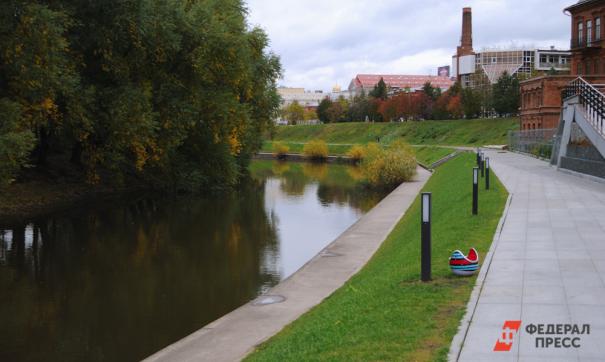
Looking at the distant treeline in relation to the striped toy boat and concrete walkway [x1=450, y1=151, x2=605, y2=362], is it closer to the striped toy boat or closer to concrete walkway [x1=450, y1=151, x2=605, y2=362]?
concrete walkway [x1=450, y1=151, x2=605, y2=362]

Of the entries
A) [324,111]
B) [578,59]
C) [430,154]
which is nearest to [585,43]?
[578,59]

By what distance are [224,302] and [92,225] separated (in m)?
11.6

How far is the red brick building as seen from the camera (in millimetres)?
43469

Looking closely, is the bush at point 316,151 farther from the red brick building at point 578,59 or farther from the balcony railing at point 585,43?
the balcony railing at point 585,43

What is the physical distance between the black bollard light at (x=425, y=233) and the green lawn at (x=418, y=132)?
5771cm

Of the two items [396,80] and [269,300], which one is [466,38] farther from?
[269,300]

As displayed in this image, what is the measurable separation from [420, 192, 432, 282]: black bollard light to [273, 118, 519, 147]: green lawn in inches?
2272

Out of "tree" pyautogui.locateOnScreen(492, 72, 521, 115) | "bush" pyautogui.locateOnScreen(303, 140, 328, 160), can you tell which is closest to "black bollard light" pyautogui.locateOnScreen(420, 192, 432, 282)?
"bush" pyautogui.locateOnScreen(303, 140, 328, 160)

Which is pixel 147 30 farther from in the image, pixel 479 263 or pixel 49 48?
pixel 479 263

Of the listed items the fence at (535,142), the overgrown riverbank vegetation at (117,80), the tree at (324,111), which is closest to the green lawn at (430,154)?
the fence at (535,142)

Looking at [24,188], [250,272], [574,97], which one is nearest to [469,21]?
[574,97]

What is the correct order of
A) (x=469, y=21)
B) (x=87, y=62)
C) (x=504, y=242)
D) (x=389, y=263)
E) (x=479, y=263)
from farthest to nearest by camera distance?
(x=469, y=21)
(x=87, y=62)
(x=389, y=263)
(x=504, y=242)
(x=479, y=263)

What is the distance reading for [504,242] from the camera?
11336 mm

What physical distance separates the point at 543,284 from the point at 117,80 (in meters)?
20.1
